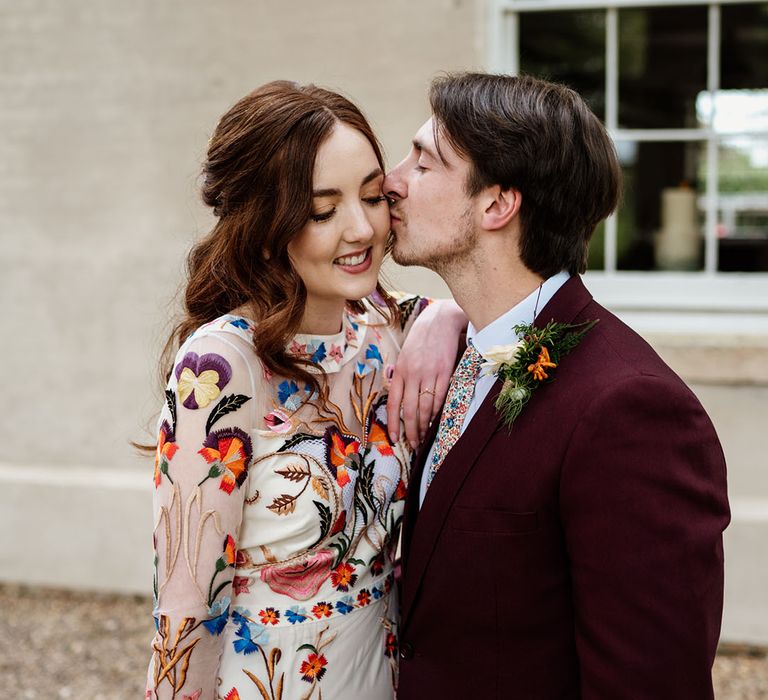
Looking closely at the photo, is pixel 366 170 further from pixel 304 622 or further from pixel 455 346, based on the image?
pixel 304 622

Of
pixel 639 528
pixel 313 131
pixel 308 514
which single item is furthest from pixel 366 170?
pixel 639 528

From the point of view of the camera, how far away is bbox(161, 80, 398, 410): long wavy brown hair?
2.10 m

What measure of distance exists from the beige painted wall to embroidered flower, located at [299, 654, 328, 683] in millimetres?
2943

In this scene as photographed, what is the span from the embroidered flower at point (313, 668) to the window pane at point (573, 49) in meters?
3.22

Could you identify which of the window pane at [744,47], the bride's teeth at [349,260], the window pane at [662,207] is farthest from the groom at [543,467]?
the window pane at [744,47]

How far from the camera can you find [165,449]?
199cm

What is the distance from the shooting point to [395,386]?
2.35 metres

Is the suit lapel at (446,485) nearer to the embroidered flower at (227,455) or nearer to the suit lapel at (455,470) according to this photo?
the suit lapel at (455,470)

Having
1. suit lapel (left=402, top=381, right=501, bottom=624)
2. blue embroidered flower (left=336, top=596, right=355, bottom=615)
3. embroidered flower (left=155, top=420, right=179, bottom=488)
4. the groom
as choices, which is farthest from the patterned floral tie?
embroidered flower (left=155, top=420, right=179, bottom=488)

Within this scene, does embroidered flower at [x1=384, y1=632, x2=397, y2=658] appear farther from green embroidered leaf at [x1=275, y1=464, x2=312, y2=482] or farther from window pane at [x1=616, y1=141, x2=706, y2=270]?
window pane at [x1=616, y1=141, x2=706, y2=270]

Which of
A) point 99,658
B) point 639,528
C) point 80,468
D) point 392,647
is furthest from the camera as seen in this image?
point 80,468

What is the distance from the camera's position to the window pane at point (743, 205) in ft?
14.7

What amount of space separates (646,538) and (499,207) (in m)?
0.83

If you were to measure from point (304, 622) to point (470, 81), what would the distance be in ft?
4.26
